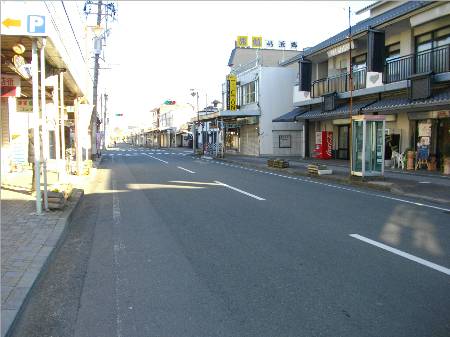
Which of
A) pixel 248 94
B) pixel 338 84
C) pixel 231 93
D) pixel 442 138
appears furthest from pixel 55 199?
pixel 248 94

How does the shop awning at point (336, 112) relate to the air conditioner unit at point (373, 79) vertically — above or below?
below

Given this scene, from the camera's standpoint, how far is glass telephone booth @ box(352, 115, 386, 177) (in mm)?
17062

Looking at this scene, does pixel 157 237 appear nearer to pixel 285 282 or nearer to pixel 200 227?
pixel 200 227

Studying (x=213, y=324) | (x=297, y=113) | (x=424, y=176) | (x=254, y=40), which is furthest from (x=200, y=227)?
(x=254, y=40)

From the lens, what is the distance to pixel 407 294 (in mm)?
4914

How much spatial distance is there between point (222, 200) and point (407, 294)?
7560 mm

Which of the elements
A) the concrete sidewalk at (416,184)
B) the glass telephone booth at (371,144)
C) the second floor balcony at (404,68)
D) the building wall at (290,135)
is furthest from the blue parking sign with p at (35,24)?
the building wall at (290,135)

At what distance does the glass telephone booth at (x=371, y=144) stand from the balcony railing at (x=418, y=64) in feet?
15.0

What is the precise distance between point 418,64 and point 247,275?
19.6 meters

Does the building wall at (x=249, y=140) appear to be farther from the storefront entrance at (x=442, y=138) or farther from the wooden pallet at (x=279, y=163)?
the storefront entrance at (x=442, y=138)

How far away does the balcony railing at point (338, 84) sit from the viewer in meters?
25.8

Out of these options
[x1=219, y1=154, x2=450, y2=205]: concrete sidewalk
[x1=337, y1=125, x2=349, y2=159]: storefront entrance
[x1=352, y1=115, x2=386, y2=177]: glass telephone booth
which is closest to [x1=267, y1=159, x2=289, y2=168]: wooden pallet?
[x1=219, y1=154, x2=450, y2=205]: concrete sidewalk

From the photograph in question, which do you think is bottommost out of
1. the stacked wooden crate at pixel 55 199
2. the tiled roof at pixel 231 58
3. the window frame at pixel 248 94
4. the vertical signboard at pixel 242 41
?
the stacked wooden crate at pixel 55 199

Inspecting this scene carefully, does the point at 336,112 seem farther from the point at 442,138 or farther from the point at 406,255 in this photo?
the point at 406,255
